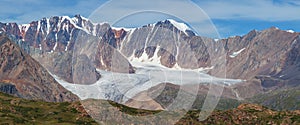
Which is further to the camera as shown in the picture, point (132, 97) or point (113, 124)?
point (113, 124)

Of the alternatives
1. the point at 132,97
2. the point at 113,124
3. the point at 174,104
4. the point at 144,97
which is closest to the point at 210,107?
the point at 174,104

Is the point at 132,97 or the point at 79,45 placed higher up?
the point at 79,45

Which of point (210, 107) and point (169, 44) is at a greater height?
point (169, 44)

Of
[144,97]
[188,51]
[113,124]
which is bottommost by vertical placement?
[113,124]

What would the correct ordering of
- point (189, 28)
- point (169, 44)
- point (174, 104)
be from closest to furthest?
point (189, 28) < point (174, 104) < point (169, 44)

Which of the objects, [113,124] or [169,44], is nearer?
[169,44]

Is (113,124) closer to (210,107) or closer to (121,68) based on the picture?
(121,68)

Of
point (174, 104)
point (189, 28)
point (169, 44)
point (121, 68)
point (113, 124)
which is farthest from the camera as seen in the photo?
point (113, 124)

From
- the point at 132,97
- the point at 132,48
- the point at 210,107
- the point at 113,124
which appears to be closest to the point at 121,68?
the point at 132,48

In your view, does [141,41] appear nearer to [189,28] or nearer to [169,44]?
[169,44]
